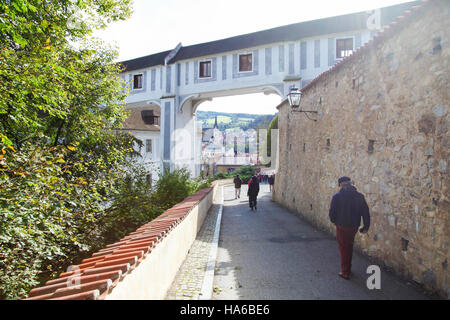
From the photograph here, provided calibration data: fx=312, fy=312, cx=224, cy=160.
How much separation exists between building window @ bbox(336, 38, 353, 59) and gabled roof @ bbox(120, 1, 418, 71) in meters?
0.65

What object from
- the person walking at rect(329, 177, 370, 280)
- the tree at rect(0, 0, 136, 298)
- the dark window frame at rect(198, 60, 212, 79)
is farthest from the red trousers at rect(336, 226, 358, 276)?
the dark window frame at rect(198, 60, 212, 79)

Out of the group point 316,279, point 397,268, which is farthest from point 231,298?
point 397,268

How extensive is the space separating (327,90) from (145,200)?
696cm

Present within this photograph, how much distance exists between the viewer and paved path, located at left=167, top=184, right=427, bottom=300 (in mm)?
4633

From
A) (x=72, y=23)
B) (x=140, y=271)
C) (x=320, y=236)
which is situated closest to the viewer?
(x=140, y=271)

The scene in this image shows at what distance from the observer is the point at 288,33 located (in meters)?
22.5

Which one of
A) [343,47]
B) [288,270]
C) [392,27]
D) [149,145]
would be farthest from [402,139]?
[149,145]

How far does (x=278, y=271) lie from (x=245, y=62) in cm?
1996

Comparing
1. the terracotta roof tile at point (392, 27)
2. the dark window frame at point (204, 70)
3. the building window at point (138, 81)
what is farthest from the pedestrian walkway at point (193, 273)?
the building window at point (138, 81)

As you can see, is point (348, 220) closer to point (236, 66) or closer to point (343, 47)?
point (343, 47)

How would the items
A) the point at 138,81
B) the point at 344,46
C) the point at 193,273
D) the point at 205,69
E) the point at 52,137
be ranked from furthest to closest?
the point at 138,81 < the point at 205,69 < the point at 344,46 < the point at 52,137 < the point at 193,273

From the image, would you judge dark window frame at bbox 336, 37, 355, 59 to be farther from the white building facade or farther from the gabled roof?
the gabled roof

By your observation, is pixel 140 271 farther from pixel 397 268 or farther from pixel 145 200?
pixel 145 200

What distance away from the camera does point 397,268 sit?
5.43m
